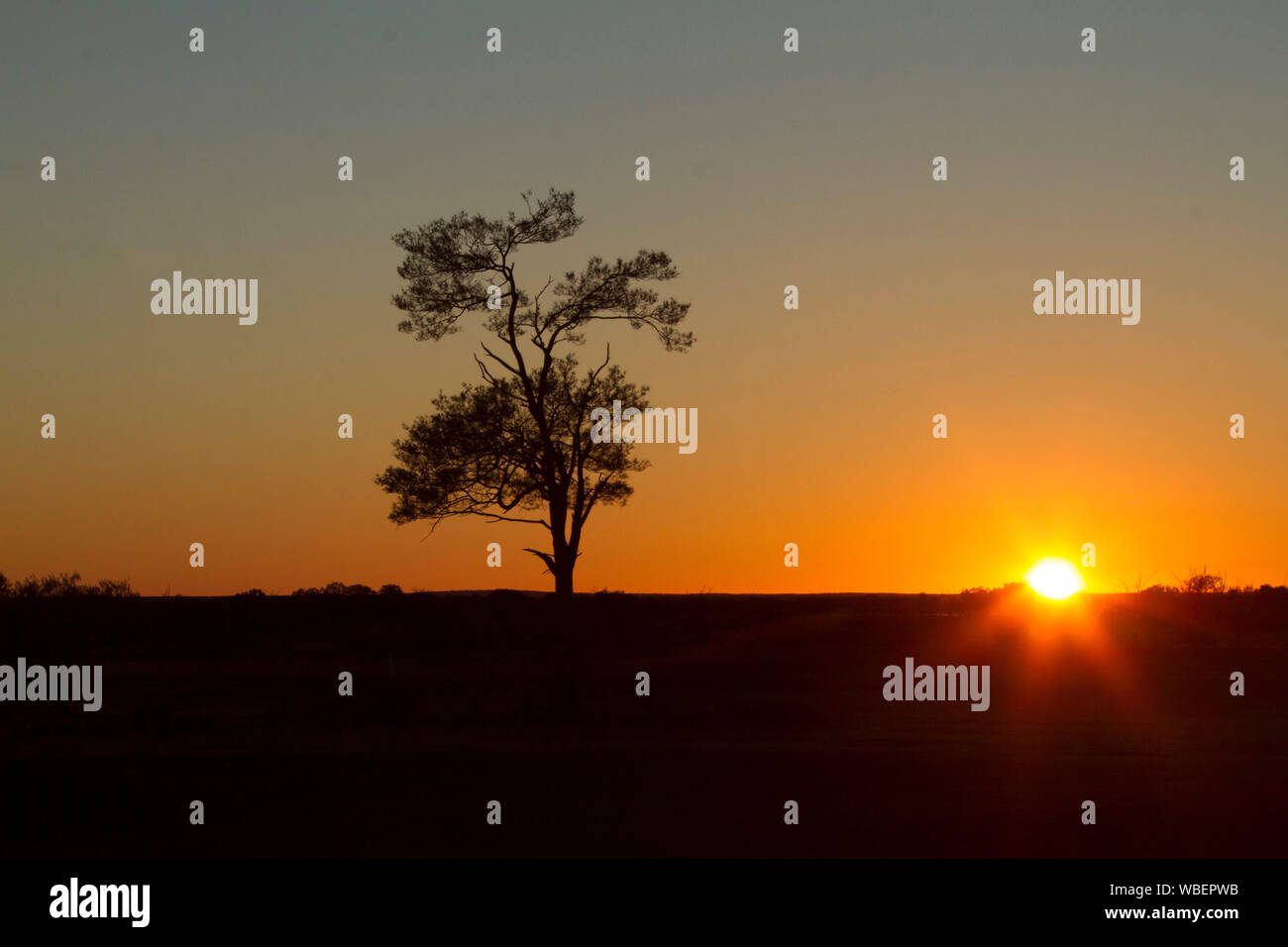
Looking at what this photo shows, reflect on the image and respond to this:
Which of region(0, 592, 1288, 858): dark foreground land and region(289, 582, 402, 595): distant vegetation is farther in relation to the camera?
region(289, 582, 402, 595): distant vegetation

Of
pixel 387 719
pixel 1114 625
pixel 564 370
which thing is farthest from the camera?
pixel 1114 625

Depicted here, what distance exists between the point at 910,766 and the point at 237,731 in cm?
1486

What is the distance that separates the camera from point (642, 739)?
2823cm

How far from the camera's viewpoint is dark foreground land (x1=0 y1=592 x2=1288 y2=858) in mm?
17688

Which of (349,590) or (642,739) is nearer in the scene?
(642,739)

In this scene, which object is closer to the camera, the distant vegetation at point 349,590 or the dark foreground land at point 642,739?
the dark foreground land at point 642,739

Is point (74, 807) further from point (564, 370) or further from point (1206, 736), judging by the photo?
point (1206, 736)

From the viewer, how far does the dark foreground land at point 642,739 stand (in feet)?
58.0

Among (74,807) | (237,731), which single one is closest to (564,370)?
(237,731)

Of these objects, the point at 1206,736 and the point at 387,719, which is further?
the point at 387,719
